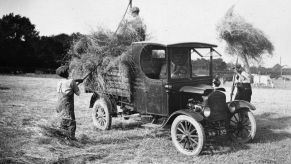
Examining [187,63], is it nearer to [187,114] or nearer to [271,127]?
[187,114]

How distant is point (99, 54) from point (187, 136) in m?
3.21

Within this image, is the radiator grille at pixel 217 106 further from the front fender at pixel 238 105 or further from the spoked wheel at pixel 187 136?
the spoked wheel at pixel 187 136

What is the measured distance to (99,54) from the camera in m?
7.80

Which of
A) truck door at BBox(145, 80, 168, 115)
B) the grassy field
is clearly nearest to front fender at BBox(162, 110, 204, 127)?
truck door at BBox(145, 80, 168, 115)

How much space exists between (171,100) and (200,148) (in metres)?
1.27

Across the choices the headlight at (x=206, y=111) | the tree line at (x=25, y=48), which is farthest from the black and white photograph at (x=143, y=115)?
the tree line at (x=25, y=48)

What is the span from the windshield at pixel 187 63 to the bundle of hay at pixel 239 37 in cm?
291

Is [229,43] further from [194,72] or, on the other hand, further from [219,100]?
[219,100]

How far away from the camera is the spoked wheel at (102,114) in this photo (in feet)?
26.0

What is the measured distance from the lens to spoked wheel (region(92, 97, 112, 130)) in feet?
26.0

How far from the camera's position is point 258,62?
10.6 m

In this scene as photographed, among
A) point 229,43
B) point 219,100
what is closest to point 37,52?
point 229,43

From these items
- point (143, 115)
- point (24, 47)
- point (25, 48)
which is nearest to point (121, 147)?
point (143, 115)

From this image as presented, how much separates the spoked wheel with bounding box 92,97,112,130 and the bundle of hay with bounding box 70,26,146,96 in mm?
335
